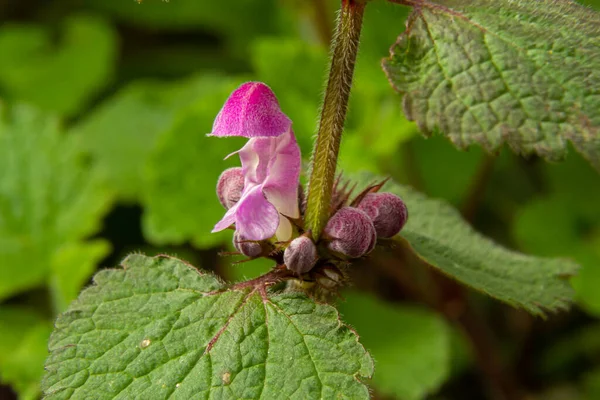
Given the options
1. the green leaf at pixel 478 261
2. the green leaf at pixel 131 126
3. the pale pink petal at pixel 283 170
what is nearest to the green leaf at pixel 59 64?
the green leaf at pixel 131 126

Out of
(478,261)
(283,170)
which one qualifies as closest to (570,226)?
(478,261)

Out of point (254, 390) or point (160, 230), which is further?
point (160, 230)

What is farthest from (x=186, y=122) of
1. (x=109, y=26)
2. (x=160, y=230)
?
(x=109, y=26)

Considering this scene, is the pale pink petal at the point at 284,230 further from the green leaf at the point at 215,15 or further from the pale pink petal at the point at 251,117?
the green leaf at the point at 215,15

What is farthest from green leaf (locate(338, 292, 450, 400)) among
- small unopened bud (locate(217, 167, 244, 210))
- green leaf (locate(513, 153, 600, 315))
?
small unopened bud (locate(217, 167, 244, 210))

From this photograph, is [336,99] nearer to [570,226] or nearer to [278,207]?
[278,207]

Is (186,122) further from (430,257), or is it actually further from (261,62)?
(430,257)
